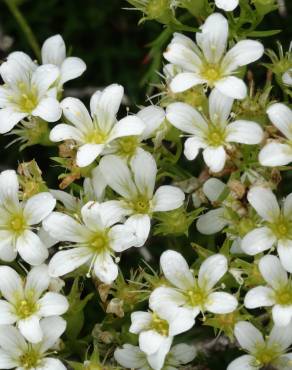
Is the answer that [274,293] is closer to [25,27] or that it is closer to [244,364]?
[244,364]

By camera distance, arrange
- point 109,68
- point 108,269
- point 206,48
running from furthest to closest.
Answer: point 109,68 < point 206,48 < point 108,269

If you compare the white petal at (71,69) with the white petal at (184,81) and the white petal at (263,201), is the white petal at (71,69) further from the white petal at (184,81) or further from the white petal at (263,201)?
the white petal at (263,201)

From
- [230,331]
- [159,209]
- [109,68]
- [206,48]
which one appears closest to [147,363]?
[230,331]

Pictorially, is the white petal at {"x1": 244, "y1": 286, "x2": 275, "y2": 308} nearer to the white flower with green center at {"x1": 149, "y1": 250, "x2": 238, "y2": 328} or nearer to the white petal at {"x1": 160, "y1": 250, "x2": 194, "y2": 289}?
the white flower with green center at {"x1": 149, "y1": 250, "x2": 238, "y2": 328}

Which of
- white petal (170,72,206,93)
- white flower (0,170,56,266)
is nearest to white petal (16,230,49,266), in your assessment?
white flower (0,170,56,266)

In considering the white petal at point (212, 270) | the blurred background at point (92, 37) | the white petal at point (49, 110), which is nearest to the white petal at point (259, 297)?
the white petal at point (212, 270)

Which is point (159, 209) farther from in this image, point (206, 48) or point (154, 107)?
point (206, 48)
